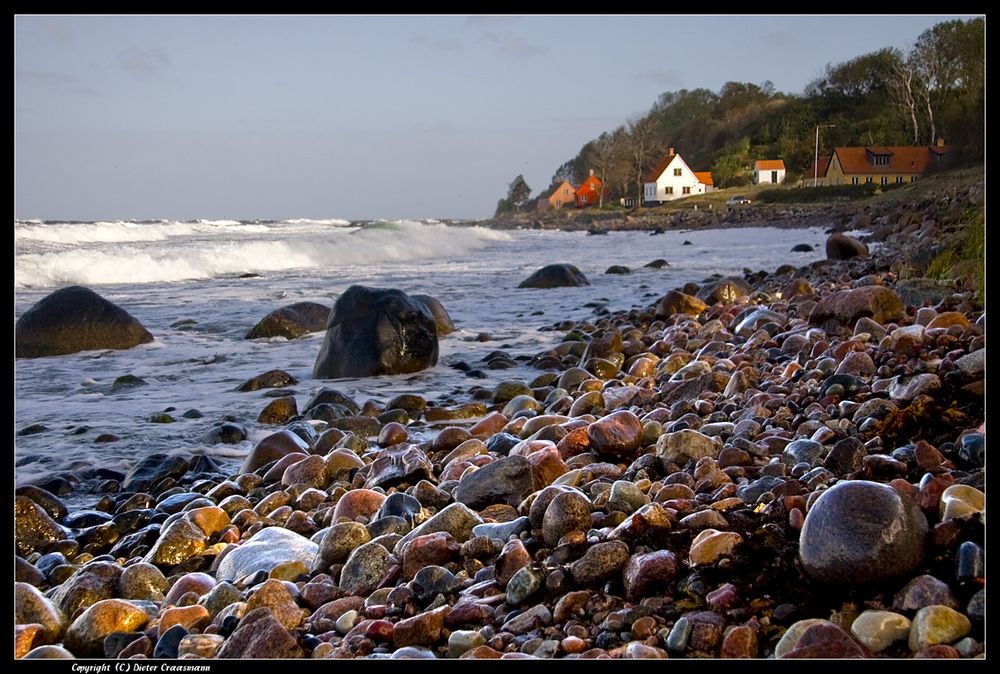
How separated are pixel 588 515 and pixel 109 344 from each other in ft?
22.4

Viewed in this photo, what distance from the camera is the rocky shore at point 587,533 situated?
1653 mm

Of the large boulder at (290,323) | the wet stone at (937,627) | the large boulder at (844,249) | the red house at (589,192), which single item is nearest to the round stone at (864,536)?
the wet stone at (937,627)

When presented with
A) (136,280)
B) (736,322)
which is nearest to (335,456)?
(736,322)

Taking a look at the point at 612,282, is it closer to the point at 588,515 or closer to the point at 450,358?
the point at 450,358

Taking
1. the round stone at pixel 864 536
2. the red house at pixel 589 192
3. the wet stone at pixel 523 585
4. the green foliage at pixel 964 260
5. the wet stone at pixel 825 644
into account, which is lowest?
the wet stone at pixel 523 585

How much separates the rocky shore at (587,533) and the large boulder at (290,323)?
4.00m

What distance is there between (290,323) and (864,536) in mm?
7293

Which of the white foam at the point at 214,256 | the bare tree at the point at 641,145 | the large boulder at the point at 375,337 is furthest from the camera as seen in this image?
the bare tree at the point at 641,145

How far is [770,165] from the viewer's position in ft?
89.9

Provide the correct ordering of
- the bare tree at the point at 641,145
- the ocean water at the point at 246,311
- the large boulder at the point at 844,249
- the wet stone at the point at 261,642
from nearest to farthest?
1. the wet stone at the point at 261,642
2. the ocean water at the point at 246,311
3. the large boulder at the point at 844,249
4. the bare tree at the point at 641,145

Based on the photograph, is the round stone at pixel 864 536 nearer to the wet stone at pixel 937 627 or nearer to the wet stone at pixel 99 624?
the wet stone at pixel 937 627

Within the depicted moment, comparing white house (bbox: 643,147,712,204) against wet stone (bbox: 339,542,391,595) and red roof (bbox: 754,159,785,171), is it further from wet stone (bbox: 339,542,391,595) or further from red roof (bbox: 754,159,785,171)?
wet stone (bbox: 339,542,391,595)

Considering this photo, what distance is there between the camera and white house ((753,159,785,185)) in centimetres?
2731
